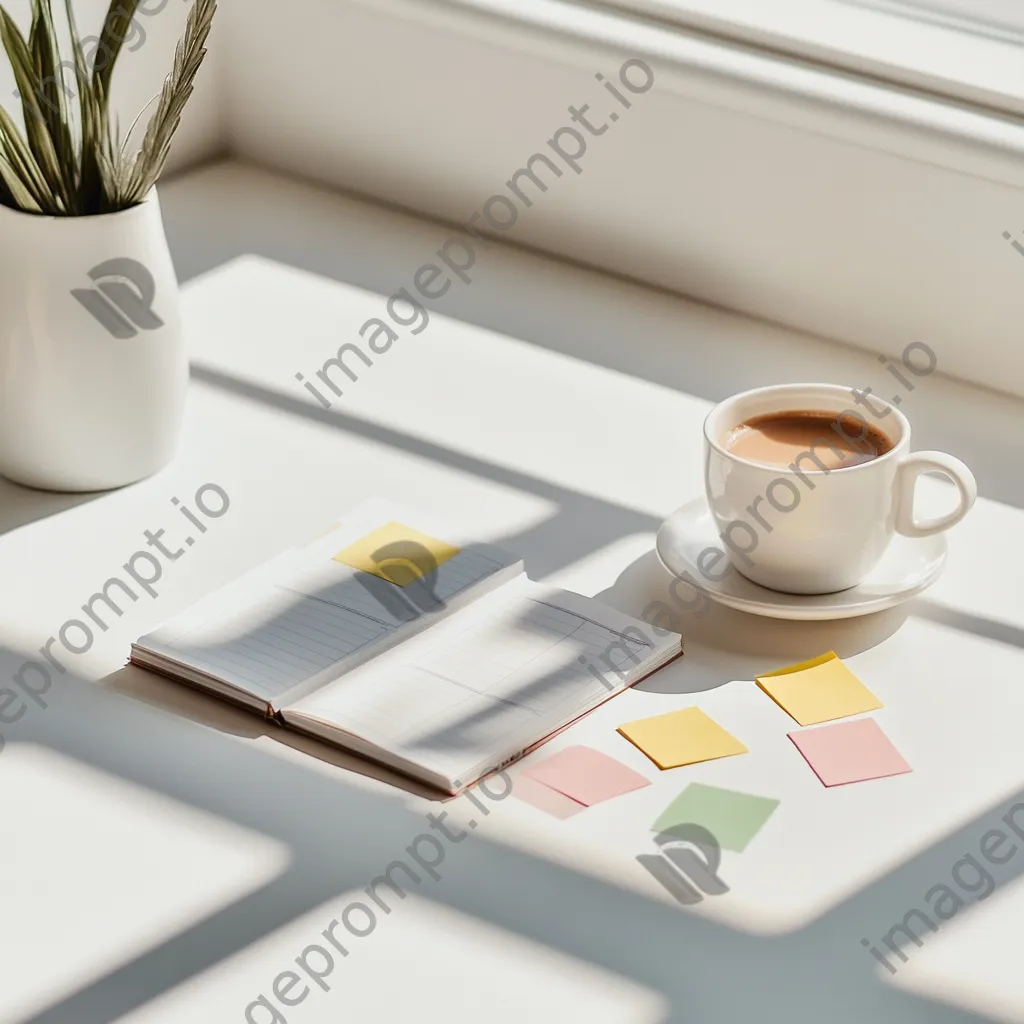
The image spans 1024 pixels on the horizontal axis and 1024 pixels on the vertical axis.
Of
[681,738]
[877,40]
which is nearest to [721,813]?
[681,738]

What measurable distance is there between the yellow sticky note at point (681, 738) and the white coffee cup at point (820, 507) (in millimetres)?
127

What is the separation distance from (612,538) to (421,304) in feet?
1.34

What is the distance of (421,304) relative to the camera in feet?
5.05

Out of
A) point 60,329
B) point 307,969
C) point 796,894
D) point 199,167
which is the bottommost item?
point 307,969

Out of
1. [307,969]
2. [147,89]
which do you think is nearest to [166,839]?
[307,969]

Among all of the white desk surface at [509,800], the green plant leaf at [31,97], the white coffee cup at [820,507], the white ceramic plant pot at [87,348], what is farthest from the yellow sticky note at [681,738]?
the green plant leaf at [31,97]

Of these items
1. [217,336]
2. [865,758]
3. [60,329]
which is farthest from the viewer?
[217,336]

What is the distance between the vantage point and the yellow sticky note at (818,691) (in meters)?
1.04

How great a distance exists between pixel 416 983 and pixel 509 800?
150 mm

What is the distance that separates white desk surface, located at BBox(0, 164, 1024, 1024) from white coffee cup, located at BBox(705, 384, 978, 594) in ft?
0.15

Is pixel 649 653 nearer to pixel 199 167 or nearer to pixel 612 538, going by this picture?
pixel 612 538

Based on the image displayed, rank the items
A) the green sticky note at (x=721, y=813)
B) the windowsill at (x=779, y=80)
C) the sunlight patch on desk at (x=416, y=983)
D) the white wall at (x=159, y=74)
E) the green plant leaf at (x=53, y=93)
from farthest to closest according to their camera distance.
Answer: the white wall at (x=159, y=74) < the windowsill at (x=779, y=80) < the green plant leaf at (x=53, y=93) < the green sticky note at (x=721, y=813) < the sunlight patch on desk at (x=416, y=983)

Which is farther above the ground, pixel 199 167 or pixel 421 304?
pixel 199 167

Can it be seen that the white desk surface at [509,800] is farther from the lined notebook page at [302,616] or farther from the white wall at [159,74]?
the white wall at [159,74]
